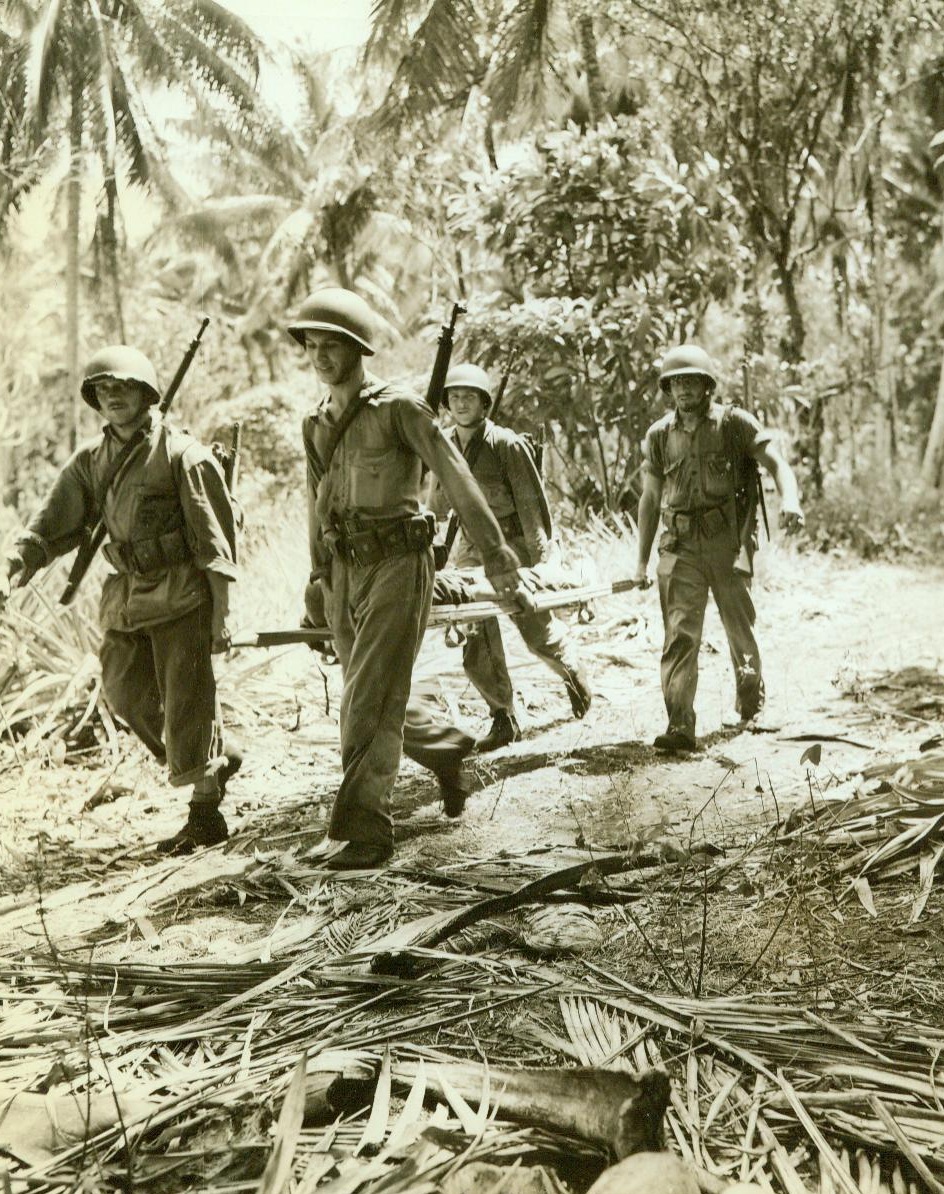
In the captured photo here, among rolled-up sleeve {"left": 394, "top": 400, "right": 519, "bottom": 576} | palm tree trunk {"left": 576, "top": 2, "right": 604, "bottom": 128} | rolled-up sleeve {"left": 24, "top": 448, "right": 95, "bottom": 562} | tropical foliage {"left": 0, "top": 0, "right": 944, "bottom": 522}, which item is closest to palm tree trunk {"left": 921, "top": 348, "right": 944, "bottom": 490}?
tropical foliage {"left": 0, "top": 0, "right": 944, "bottom": 522}

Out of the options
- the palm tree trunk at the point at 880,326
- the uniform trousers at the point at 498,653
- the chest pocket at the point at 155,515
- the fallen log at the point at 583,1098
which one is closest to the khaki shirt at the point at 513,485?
the uniform trousers at the point at 498,653

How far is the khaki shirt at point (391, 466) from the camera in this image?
3102 mm

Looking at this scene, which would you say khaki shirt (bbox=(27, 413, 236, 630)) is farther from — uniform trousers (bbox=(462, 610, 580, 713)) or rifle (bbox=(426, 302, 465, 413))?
uniform trousers (bbox=(462, 610, 580, 713))

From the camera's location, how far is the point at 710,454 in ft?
14.4

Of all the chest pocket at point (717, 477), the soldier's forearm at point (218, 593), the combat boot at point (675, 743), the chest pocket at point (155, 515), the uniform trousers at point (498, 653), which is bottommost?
the combat boot at point (675, 743)

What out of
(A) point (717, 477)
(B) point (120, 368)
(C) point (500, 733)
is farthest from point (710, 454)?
(B) point (120, 368)

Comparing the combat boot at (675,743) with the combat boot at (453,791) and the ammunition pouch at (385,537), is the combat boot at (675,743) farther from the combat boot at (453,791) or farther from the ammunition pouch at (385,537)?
the ammunition pouch at (385,537)

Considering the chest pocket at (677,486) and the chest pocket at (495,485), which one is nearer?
the chest pocket at (677,486)

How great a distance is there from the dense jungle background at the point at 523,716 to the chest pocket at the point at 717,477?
0.80 m

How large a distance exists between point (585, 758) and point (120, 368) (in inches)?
84.9

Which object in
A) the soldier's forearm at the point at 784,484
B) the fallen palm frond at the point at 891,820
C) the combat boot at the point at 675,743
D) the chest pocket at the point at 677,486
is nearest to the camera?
the fallen palm frond at the point at 891,820

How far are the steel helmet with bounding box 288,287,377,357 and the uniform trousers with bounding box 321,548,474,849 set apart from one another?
664mm

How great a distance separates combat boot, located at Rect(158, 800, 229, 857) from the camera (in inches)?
132

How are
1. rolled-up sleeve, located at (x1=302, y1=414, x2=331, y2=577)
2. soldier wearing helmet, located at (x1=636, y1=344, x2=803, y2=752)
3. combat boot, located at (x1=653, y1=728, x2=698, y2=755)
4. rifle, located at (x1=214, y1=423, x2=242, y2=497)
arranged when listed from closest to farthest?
1. rolled-up sleeve, located at (x1=302, y1=414, x2=331, y2=577)
2. rifle, located at (x1=214, y1=423, x2=242, y2=497)
3. combat boot, located at (x1=653, y1=728, x2=698, y2=755)
4. soldier wearing helmet, located at (x1=636, y1=344, x2=803, y2=752)
